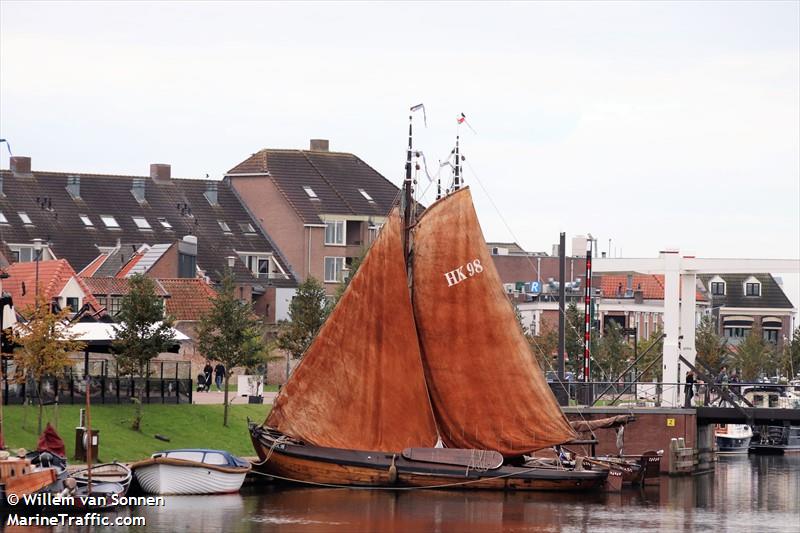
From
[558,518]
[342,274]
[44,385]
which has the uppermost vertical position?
[342,274]

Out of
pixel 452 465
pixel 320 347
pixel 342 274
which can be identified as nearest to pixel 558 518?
pixel 452 465

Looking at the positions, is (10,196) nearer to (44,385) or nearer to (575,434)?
(44,385)

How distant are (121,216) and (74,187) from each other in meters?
3.49

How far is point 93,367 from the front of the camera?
65875mm

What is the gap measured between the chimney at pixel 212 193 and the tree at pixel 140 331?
174ft

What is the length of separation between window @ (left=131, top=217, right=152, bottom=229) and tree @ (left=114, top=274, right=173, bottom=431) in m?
46.7

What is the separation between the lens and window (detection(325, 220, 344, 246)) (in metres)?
115

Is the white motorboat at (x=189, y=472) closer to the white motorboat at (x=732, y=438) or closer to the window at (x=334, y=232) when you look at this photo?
the white motorboat at (x=732, y=438)

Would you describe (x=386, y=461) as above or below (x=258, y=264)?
below

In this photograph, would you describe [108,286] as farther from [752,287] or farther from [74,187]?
[752,287]

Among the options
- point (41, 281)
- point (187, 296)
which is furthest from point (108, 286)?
point (41, 281)

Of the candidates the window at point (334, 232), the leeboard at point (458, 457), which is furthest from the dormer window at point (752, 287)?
the leeboard at point (458, 457)

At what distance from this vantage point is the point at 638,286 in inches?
5315

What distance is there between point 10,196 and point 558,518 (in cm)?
6109
